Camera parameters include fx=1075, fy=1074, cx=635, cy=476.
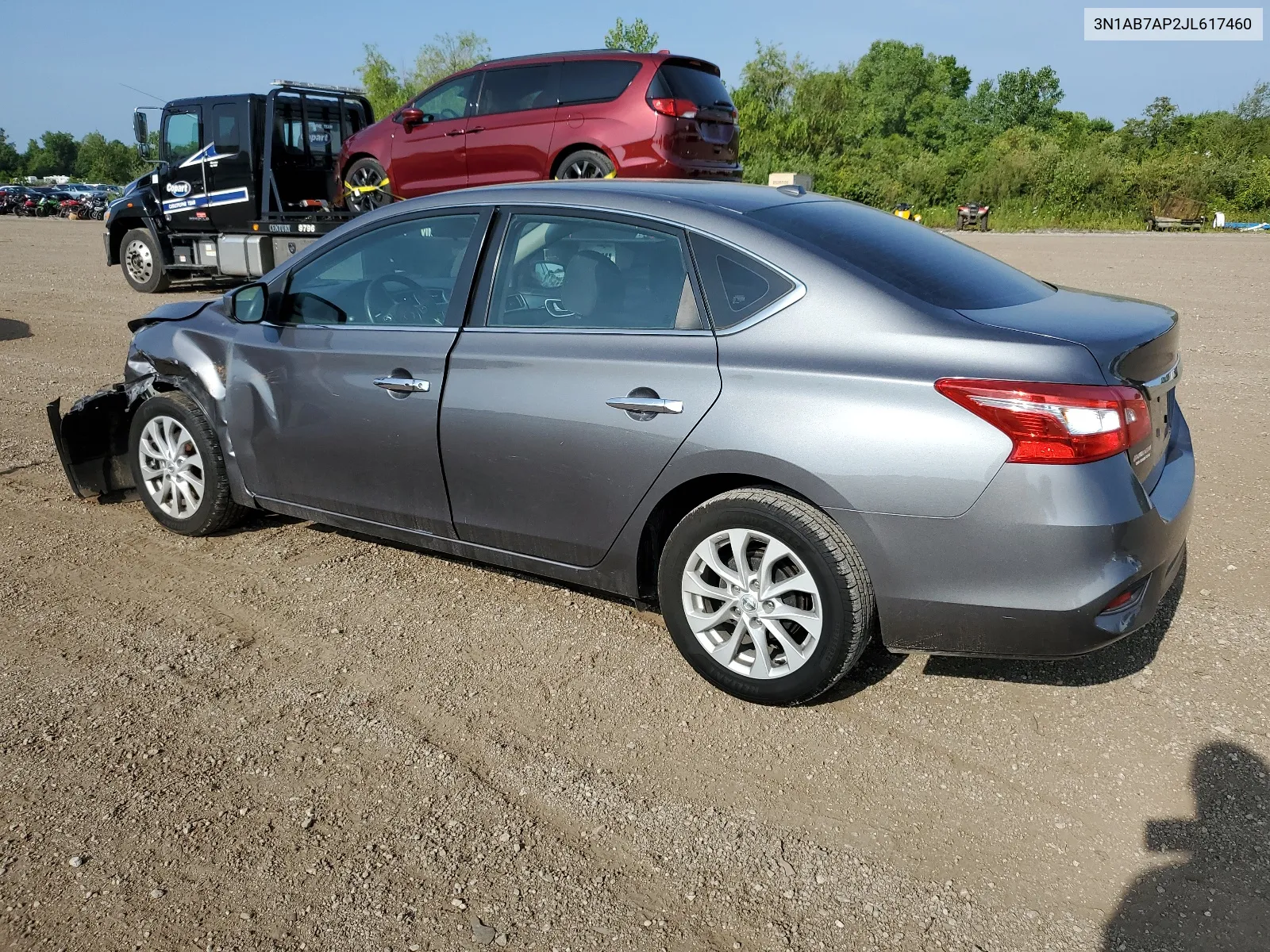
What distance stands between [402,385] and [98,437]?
7.62 feet

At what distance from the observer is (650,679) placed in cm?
381

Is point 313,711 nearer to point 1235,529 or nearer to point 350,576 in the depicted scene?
point 350,576

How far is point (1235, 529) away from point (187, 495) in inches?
198

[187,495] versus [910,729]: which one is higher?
[187,495]

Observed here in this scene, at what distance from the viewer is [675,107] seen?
34.5 feet

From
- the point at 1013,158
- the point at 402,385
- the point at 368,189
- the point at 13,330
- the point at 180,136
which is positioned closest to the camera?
the point at 402,385

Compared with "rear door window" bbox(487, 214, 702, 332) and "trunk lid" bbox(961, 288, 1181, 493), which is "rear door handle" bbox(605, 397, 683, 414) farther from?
"trunk lid" bbox(961, 288, 1181, 493)

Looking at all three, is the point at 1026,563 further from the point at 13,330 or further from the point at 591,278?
the point at 13,330

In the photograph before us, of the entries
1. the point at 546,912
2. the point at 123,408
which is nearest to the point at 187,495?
the point at 123,408

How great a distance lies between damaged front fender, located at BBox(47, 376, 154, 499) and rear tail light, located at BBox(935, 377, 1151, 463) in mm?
4034

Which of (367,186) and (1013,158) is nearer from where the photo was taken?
(367,186)

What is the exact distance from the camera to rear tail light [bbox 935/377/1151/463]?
2.99 meters

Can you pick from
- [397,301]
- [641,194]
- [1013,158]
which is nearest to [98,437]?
[397,301]

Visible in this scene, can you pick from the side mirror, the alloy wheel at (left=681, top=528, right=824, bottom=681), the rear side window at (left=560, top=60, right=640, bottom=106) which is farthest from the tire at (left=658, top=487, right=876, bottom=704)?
the rear side window at (left=560, top=60, right=640, bottom=106)
